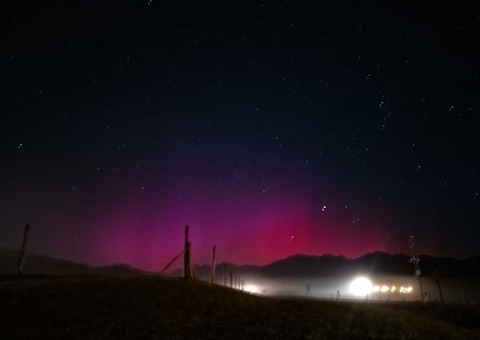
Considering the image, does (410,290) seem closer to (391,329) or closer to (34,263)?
(391,329)

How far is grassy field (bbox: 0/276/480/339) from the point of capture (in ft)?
60.1

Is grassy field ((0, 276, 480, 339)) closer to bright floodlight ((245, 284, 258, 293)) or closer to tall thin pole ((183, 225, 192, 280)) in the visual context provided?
tall thin pole ((183, 225, 192, 280))

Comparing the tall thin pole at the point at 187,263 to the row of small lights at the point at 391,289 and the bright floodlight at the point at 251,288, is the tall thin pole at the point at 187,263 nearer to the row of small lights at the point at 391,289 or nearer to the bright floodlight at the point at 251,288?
the row of small lights at the point at 391,289

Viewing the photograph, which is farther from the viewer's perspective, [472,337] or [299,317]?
[472,337]

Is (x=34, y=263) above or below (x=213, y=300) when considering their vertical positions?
above

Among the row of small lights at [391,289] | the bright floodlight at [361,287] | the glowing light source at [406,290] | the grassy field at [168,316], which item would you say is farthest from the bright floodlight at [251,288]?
the grassy field at [168,316]

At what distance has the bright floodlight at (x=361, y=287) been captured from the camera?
339ft

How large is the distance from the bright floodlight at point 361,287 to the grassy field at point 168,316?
83201 mm

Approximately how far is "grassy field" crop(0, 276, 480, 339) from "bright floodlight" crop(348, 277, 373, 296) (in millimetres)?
83201

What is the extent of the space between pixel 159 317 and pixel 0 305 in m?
7.73

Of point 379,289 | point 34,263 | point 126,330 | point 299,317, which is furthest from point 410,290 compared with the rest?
point 34,263

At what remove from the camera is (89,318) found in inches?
763

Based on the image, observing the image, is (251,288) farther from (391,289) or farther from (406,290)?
(406,290)

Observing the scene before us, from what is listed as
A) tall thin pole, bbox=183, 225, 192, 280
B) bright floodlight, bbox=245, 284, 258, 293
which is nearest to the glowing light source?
bright floodlight, bbox=245, 284, 258, 293
